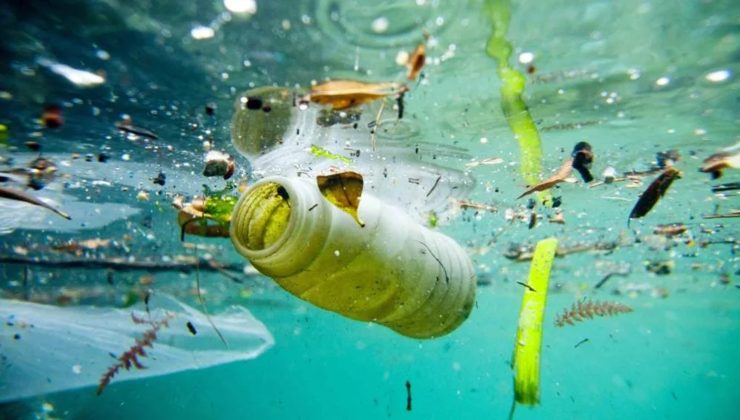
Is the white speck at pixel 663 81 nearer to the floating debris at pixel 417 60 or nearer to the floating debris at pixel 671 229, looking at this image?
the floating debris at pixel 417 60

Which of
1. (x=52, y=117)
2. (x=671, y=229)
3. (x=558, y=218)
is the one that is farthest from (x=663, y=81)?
(x=52, y=117)

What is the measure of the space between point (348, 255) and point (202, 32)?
356cm

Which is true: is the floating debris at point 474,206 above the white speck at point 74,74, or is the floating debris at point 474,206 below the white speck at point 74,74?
below

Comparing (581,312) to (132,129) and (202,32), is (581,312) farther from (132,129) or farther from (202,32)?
(132,129)

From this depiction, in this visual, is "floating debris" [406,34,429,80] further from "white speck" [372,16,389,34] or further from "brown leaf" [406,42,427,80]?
"white speck" [372,16,389,34]

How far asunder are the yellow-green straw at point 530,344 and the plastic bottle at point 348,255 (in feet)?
2.89

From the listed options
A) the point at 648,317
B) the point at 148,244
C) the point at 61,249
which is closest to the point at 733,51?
the point at 148,244

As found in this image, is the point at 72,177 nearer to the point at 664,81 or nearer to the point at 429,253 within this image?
the point at 429,253

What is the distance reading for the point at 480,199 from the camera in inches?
492

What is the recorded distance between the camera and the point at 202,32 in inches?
214

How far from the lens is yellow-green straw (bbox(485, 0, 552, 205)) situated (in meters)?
5.20

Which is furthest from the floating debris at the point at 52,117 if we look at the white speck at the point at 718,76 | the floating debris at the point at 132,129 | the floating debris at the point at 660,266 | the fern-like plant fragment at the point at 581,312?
the floating debris at the point at 660,266

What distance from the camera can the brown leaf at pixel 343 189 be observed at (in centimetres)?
372

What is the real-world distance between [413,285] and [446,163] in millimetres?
5739
